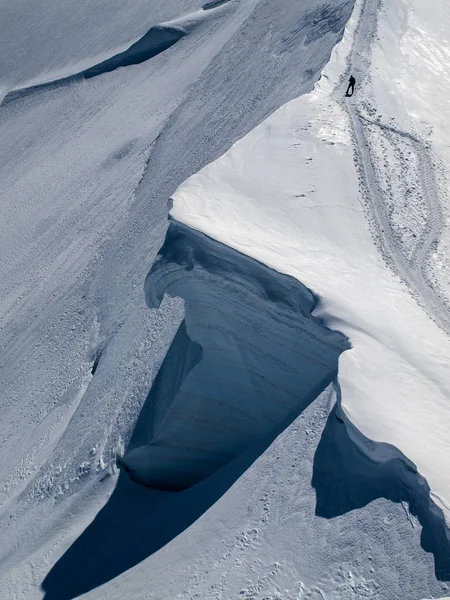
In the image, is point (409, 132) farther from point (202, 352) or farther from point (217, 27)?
point (217, 27)

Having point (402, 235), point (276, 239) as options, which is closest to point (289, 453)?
point (276, 239)

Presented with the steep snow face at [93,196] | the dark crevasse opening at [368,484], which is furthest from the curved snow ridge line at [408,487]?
the steep snow face at [93,196]

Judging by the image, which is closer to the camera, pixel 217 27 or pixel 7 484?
pixel 7 484

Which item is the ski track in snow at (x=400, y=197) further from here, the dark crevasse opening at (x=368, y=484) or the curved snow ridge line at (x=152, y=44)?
the curved snow ridge line at (x=152, y=44)

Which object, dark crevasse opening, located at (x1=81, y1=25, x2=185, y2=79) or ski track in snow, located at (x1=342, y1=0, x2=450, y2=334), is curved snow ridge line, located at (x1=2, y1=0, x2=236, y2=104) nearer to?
dark crevasse opening, located at (x1=81, y1=25, x2=185, y2=79)

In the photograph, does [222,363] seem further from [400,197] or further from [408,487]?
[400,197]

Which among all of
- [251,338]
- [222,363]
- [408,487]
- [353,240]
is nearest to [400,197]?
[353,240]
